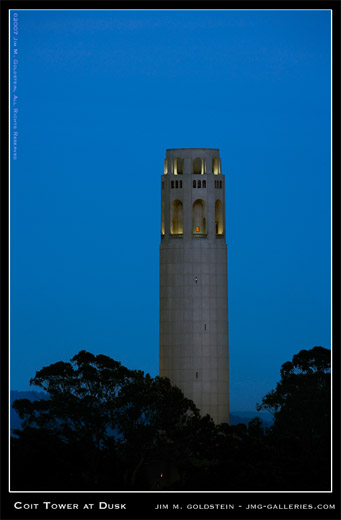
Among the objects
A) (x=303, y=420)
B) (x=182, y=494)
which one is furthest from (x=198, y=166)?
(x=182, y=494)

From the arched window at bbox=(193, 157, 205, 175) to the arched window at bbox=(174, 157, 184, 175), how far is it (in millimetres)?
1219

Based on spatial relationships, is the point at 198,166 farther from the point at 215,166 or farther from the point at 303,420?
the point at 303,420

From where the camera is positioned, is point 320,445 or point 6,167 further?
point 320,445

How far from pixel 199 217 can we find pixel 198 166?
4701mm

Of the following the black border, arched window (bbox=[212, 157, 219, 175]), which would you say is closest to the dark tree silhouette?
the black border

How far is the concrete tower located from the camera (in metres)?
127

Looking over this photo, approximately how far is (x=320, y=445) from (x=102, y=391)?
59.0ft

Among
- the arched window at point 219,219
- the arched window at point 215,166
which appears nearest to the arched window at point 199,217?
the arched window at point 219,219

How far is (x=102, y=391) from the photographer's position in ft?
374

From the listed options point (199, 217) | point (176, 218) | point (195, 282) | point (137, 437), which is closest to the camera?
point (137, 437)

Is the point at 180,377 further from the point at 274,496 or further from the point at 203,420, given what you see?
the point at 274,496

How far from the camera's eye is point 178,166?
130 metres

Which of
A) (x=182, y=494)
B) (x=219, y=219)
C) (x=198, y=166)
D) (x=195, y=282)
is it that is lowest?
(x=182, y=494)

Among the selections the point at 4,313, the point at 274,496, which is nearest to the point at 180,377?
the point at 274,496
